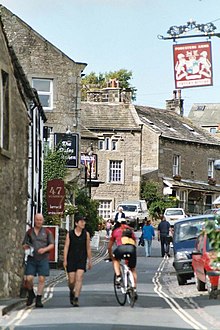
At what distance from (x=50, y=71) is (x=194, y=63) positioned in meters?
23.4

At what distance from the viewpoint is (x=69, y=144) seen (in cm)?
4853

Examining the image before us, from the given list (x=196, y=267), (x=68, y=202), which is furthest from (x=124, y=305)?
(x=68, y=202)

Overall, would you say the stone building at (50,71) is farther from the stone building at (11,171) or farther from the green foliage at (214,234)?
the green foliage at (214,234)

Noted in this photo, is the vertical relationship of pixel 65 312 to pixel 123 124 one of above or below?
below

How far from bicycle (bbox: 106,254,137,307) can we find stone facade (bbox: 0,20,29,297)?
2.84 metres

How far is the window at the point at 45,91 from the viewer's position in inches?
2064

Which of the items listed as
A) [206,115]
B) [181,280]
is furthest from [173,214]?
[206,115]

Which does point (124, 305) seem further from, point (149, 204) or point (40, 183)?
point (149, 204)

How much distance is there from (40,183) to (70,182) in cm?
688

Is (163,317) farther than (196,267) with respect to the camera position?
No

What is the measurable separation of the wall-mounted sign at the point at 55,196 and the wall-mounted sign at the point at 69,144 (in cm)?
1047

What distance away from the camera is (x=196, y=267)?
87.5 ft

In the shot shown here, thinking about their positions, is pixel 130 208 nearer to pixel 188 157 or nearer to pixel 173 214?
pixel 173 214

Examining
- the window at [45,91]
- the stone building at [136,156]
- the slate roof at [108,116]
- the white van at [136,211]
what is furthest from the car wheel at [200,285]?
the slate roof at [108,116]
